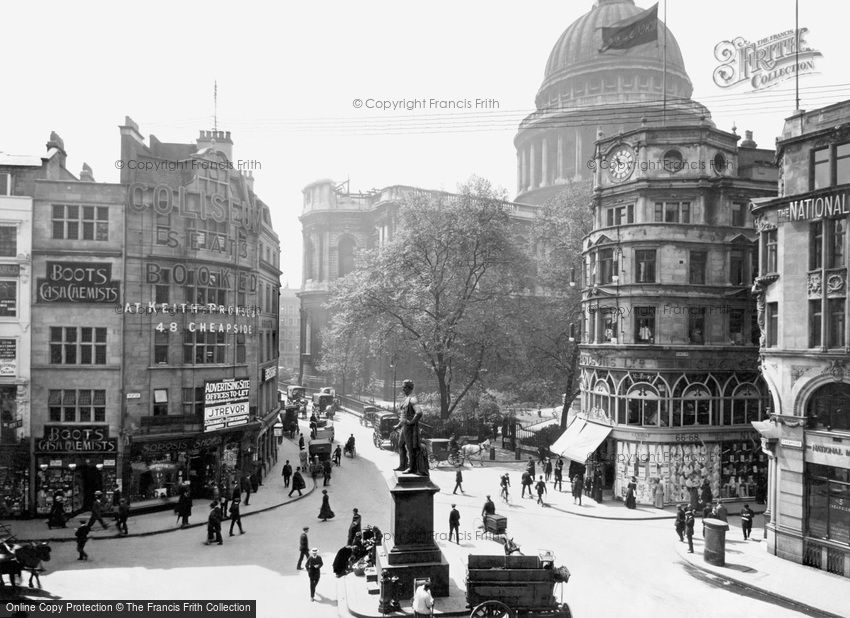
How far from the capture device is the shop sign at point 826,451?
2066cm

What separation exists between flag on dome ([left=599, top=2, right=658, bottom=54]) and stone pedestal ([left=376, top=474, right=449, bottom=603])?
24876mm

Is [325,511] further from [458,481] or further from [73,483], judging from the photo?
[73,483]

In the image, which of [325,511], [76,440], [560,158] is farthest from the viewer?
[560,158]

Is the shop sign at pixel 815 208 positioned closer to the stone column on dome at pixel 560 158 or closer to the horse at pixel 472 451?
the horse at pixel 472 451

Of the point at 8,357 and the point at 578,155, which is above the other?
the point at 578,155

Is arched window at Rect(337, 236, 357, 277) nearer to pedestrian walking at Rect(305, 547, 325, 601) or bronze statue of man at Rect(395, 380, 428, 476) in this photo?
bronze statue of man at Rect(395, 380, 428, 476)

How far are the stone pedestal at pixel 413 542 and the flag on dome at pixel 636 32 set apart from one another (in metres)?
24.9

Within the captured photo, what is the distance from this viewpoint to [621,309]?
3206 cm

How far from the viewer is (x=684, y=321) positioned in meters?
31.2

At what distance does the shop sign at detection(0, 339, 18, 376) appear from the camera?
27.0 metres

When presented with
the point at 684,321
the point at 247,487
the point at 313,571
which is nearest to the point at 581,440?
the point at 684,321

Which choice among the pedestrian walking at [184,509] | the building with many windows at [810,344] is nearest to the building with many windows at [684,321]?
the building with many windows at [810,344]

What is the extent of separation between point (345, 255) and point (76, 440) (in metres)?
56.6

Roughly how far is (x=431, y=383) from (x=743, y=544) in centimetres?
4408
